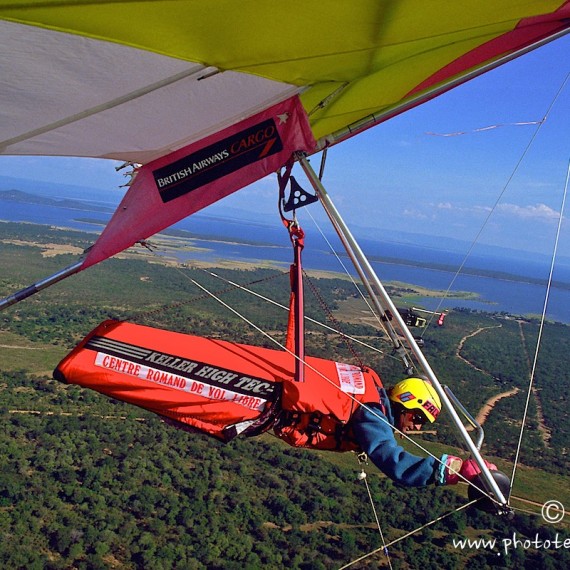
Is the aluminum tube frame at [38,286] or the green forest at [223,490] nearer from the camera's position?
the aluminum tube frame at [38,286]

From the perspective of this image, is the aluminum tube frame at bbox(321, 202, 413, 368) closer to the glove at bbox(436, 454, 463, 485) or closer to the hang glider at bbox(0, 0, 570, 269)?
the hang glider at bbox(0, 0, 570, 269)

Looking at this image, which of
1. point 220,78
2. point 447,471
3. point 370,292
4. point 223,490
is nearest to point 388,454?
point 447,471

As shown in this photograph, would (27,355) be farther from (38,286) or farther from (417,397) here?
(417,397)

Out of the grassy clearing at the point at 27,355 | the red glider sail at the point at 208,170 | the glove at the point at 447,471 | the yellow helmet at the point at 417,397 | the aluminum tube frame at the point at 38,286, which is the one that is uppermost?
the red glider sail at the point at 208,170

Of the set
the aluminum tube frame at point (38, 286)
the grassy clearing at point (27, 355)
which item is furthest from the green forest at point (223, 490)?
the aluminum tube frame at point (38, 286)

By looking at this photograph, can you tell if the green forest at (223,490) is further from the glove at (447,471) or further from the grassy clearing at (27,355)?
the glove at (447,471)

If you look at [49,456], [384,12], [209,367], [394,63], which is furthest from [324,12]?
[49,456]

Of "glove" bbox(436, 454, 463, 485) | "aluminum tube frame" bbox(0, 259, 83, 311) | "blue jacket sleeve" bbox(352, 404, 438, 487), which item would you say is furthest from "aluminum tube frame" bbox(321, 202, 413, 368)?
"aluminum tube frame" bbox(0, 259, 83, 311)

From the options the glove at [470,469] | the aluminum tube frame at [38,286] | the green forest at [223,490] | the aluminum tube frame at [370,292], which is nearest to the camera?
the glove at [470,469]
